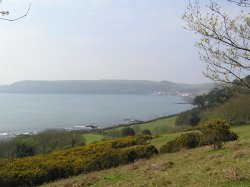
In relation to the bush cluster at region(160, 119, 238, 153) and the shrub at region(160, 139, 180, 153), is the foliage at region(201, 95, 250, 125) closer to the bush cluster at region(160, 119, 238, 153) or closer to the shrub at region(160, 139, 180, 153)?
the bush cluster at region(160, 119, 238, 153)

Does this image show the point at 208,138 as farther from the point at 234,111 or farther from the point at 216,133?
the point at 234,111

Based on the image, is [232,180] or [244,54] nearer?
[244,54]

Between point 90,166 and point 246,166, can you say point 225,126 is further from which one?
point 246,166

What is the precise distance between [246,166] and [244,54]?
5.14 m

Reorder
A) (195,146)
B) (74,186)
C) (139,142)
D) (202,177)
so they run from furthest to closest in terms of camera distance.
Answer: (139,142), (195,146), (74,186), (202,177)

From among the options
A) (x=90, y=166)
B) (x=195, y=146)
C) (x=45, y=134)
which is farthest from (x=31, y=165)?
(x=45, y=134)

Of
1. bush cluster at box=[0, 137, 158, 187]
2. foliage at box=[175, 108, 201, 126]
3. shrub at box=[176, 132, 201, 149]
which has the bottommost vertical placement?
foliage at box=[175, 108, 201, 126]

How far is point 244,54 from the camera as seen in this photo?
9.66 m

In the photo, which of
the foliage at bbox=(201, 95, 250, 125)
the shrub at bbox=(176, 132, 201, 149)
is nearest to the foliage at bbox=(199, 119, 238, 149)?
the shrub at bbox=(176, 132, 201, 149)

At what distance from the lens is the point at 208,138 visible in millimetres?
22969

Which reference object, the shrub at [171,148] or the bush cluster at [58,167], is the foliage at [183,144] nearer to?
the shrub at [171,148]

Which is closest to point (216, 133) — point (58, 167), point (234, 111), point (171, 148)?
point (171, 148)

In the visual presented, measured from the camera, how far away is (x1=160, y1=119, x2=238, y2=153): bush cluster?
2255 centimetres

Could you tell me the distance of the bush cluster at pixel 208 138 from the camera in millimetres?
22547
